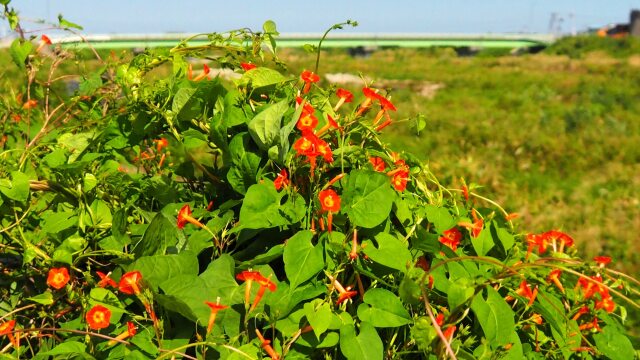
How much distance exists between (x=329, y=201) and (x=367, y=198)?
100mm

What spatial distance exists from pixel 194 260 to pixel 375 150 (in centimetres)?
54

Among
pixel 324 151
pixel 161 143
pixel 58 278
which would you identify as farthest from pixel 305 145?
pixel 161 143

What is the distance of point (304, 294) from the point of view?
4.49ft

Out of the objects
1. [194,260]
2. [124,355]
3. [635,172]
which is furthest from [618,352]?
[635,172]

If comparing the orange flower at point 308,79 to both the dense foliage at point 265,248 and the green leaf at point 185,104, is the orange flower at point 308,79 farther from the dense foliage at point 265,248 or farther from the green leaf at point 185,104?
the green leaf at point 185,104

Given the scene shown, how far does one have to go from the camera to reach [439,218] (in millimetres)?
1624

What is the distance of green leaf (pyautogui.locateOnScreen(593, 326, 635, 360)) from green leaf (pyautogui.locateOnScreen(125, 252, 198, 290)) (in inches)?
43.9

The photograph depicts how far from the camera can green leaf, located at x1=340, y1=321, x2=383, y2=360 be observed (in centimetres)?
→ 132

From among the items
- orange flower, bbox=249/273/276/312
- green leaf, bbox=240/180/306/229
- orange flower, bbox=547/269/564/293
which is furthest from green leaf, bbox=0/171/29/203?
orange flower, bbox=547/269/564/293

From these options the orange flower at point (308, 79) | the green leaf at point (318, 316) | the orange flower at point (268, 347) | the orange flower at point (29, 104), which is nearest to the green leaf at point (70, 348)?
the orange flower at point (268, 347)

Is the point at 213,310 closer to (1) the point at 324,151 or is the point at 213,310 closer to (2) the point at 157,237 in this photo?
(2) the point at 157,237

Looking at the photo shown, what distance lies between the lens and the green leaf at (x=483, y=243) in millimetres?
1631

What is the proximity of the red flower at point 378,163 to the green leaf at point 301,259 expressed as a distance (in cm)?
34

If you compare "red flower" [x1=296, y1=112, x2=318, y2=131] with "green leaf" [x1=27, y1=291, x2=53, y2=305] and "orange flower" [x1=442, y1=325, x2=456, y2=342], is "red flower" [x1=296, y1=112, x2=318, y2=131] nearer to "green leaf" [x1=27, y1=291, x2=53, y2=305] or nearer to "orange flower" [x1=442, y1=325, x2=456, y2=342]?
"orange flower" [x1=442, y1=325, x2=456, y2=342]
